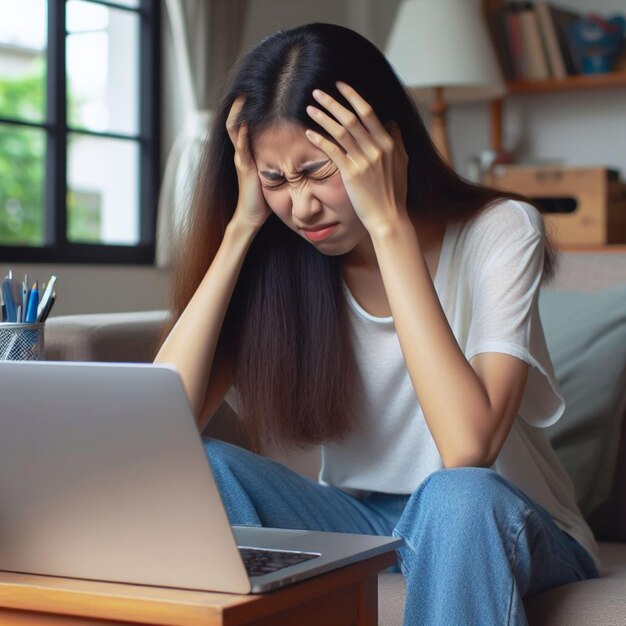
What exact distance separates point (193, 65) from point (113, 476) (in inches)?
105

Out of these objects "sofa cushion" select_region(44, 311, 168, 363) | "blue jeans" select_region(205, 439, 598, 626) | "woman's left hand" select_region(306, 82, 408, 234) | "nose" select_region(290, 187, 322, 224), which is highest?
"woman's left hand" select_region(306, 82, 408, 234)

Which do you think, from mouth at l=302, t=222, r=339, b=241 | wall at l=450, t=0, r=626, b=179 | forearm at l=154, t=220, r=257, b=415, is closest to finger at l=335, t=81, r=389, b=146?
mouth at l=302, t=222, r=339, b=241

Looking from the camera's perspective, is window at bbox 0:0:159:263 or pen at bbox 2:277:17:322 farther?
window at bbox 0:0:159:263

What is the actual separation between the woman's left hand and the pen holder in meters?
0.38

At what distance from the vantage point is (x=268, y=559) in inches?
36.2

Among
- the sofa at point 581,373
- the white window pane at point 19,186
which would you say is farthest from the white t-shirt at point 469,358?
the white window pane at point 19,186

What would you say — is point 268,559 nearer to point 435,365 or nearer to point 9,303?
point 435,365

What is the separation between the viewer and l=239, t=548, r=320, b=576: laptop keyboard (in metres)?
0.88

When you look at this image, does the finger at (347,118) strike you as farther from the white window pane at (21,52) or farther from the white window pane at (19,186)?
the white window pane at (19,186)

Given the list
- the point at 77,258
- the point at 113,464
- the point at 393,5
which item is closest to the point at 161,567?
the point at 113,464

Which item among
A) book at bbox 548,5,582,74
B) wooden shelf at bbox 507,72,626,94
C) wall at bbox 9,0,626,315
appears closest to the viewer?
wall at bbox 9,0,626,315

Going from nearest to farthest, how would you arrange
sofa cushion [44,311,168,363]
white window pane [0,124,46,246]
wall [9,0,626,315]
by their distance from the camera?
sofa cushion [44,311,168,363] < wall [9,0,626,315] < white window pane [0,124,46,246]

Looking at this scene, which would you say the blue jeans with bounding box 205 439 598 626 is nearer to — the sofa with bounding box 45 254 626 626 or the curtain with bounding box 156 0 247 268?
the sofa with bounding box 45 254 626 626

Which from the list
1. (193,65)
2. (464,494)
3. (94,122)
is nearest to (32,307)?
(464,494)
